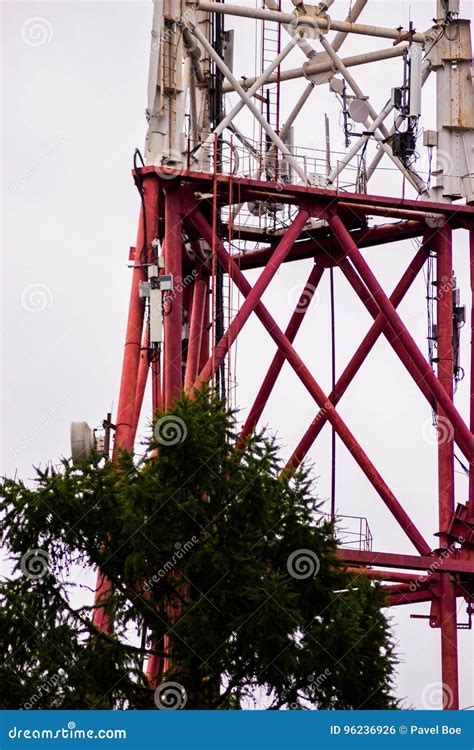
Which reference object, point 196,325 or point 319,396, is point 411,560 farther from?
point 196,325

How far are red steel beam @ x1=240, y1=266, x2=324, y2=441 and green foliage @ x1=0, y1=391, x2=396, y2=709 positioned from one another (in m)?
12.8

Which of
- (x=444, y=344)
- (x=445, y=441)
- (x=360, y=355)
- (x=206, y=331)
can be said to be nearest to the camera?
(x=445, y=441)

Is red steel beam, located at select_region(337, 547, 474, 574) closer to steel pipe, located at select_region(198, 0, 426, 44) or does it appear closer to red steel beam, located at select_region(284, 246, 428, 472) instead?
red steel beam, located at select_region(284, 246, 428, 472)

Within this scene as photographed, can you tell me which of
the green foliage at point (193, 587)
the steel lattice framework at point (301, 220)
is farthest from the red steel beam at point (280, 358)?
the green foliage at point (193, 587)

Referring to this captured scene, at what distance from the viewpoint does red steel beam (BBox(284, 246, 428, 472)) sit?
69.4 m

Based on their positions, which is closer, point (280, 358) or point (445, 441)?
point (445, 441)

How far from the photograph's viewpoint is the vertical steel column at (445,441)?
219ft

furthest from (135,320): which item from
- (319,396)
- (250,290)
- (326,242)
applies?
(326,242)

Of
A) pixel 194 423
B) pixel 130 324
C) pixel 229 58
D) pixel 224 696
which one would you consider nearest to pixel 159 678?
pixel 224 696

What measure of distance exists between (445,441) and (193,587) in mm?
13816

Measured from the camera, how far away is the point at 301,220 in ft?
219

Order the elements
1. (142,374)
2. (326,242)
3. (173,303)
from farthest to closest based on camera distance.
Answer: (326,242) < (142,374) < (173,303)

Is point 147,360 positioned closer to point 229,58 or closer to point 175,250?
point 175,250

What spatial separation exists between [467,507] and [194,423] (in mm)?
12694
